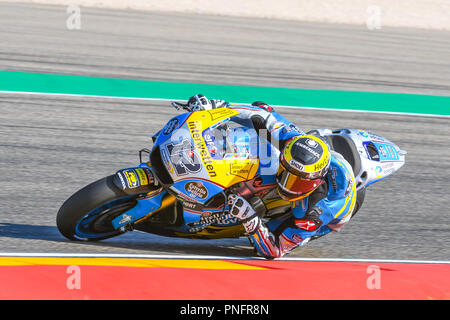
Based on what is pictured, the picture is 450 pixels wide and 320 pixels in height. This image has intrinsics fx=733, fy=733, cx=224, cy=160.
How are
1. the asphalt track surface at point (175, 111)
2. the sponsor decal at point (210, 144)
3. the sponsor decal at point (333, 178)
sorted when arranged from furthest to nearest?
1. the asphalt track surface at point (175, 111)
2. the sponsor decal at point (333, 178)
3. the sponsor decal at point (210, 144)

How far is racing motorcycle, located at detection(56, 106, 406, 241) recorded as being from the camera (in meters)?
4.82

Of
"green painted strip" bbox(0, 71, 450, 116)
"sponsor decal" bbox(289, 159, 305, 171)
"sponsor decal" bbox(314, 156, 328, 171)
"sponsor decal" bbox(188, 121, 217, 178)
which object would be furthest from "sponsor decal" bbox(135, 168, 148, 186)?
"green painted strip" bbox(0, 71, 450, 116)

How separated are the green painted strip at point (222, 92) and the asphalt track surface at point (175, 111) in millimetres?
476

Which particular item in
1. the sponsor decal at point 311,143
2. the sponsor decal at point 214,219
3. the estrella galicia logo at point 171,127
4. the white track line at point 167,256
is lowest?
the white track line at point 167,256

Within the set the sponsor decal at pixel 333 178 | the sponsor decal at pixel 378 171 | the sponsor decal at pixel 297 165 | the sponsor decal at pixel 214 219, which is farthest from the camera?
the sponsor decal at pixel 378 171

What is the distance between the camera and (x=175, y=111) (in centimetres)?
1016

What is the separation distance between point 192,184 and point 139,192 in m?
0.50

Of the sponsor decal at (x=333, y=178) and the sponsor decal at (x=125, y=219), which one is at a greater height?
the sponsor decal at (x=333, y=178)

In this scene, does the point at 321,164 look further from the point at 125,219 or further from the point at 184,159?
the point at 125,219

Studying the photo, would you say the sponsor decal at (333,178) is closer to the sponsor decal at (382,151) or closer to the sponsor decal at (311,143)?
the sponsor decal at (311,143)

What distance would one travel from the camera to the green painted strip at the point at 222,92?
1095 centimetres

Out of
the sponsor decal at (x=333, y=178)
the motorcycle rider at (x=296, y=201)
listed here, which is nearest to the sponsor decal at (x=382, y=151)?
the motorcycle rider at (x=296, y=201)

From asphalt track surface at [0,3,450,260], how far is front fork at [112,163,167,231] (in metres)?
0.26

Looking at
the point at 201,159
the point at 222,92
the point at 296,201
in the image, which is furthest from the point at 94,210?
the point at 222,92
